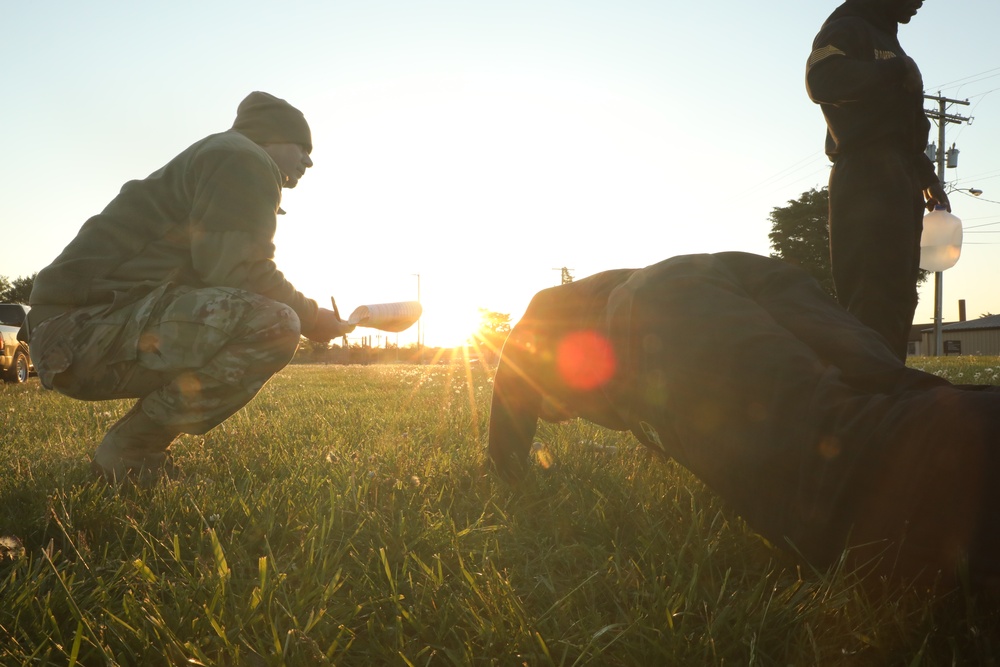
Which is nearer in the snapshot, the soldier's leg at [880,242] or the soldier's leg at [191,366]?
the soldier's leg at [191,366]

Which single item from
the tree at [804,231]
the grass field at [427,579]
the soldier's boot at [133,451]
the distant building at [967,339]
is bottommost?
the distant building at [967,339]

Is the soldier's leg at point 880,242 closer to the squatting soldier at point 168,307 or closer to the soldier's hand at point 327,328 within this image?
the soldier's hand at point 327,328

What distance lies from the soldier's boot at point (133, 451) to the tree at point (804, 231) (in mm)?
44544

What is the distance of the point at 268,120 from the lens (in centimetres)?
353

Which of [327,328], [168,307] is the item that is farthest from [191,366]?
[327,328]

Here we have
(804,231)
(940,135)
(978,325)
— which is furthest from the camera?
(978,325)

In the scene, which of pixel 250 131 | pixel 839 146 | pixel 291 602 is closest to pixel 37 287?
pixel 250 131

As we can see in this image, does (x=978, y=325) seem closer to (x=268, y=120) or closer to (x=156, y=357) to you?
(x=268, y=120)

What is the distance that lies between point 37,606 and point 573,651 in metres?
1.36

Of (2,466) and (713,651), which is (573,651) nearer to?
(713,651)

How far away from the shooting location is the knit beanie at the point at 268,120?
354cm

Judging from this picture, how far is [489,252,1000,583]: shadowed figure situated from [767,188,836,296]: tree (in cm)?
4449

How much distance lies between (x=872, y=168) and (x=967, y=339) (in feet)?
255

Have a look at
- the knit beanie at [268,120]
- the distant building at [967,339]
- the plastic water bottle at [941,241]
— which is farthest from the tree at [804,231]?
the knit beanie at [268,120]
